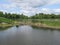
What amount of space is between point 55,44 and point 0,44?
14.0m

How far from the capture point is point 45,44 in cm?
3247

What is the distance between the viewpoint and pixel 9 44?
33031mm

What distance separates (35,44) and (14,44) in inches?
211

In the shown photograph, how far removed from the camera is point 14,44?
3306 centimetres

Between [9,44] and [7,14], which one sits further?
[7,14]

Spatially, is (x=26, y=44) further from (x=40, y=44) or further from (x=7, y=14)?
(x=7, y=14)

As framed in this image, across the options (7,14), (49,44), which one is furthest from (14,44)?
(7,14)

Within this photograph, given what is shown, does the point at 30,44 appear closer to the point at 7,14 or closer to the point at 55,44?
the point at 55,44

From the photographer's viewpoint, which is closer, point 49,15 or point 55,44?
point 55,44

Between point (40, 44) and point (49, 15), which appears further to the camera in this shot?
point (49, 15)

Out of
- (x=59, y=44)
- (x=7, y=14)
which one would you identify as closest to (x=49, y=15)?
(x=7, y=14)

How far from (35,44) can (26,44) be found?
7.60ft

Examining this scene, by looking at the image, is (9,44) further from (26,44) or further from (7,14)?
(7,14)

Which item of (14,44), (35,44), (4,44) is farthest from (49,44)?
(4,44)
